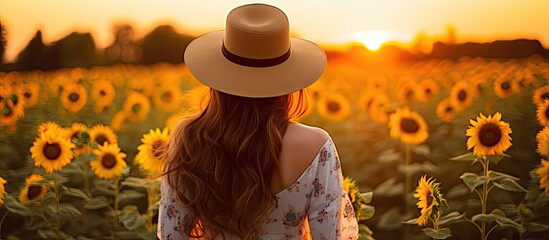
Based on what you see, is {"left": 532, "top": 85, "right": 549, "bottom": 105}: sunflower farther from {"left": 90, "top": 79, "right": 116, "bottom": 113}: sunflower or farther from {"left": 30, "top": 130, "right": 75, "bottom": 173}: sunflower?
{"left": 90, "top": 79, "right": 116, "bottom": 113}: sunflower

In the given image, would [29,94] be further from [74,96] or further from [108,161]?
[108,161]

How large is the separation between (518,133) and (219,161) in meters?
1.66

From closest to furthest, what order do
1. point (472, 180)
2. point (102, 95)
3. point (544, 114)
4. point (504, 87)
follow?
point (472, 180) → point (544, 114) → point (504, 87) → point (102, 95)

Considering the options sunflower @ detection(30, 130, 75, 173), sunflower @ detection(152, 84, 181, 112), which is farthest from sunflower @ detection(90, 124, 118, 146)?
sunflower @ detection(152, 84, 181, 112)

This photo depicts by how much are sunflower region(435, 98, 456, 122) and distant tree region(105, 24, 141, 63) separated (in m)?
1.23

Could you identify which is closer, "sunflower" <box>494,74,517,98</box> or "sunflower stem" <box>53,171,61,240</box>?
"sunflower stem" <box>53,171,61,240</box>

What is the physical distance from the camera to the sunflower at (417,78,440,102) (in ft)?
11.7

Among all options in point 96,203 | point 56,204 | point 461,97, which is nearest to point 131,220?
point 96,203

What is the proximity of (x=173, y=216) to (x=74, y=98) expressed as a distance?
1.59 meters

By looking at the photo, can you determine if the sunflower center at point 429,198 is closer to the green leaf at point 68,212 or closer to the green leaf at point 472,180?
the green leaf at point 472,180

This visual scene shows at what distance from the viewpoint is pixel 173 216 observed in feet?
6.53

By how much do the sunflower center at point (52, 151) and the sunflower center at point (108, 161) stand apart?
0.14 meters

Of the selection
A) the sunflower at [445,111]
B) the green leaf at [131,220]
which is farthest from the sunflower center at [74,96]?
the sunflower at [445,111]

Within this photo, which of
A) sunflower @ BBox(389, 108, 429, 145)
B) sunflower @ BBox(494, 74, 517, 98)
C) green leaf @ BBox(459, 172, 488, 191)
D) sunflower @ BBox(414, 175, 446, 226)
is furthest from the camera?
sunflower @ BBox(494, 74, 517, 98)
